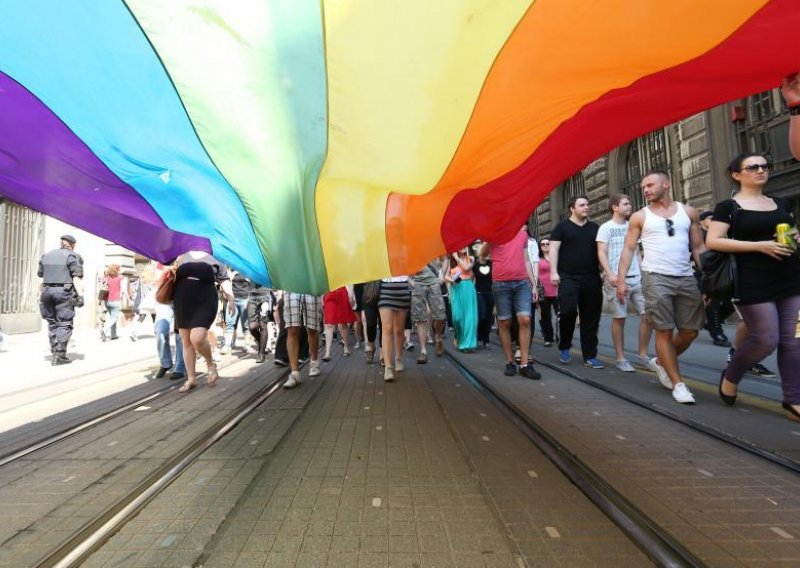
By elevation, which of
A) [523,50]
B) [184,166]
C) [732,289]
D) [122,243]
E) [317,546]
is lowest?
[317,546]

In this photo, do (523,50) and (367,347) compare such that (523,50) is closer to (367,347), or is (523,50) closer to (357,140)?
(357,140)

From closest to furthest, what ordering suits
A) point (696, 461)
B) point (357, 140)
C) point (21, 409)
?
point (357, 140)
point (696, 461)
point (21, 409)

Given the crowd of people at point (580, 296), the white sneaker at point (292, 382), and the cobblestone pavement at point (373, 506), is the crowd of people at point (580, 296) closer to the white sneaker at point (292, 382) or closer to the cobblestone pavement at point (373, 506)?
the white sneaker at point (292, 382)

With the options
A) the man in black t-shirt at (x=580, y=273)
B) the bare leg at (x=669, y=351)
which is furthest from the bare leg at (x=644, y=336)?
the bare leg at (x=669, y=351)

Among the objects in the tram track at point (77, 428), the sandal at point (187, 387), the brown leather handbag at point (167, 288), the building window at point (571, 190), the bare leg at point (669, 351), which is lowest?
the tram track at point (77, 428)

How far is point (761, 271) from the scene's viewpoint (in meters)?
3.43

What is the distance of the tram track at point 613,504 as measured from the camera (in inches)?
69.7

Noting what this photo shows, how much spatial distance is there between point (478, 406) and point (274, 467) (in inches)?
78.1

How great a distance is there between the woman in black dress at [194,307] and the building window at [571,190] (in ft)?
52.1

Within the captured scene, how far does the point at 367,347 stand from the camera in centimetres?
775

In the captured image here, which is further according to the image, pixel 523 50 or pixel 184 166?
pixel 184 166

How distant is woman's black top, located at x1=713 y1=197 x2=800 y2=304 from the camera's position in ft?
11.1

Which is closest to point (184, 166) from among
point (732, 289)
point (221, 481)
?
point (221, 481)

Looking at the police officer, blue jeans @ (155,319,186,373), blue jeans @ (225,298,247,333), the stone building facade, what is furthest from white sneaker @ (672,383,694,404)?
the police officer
